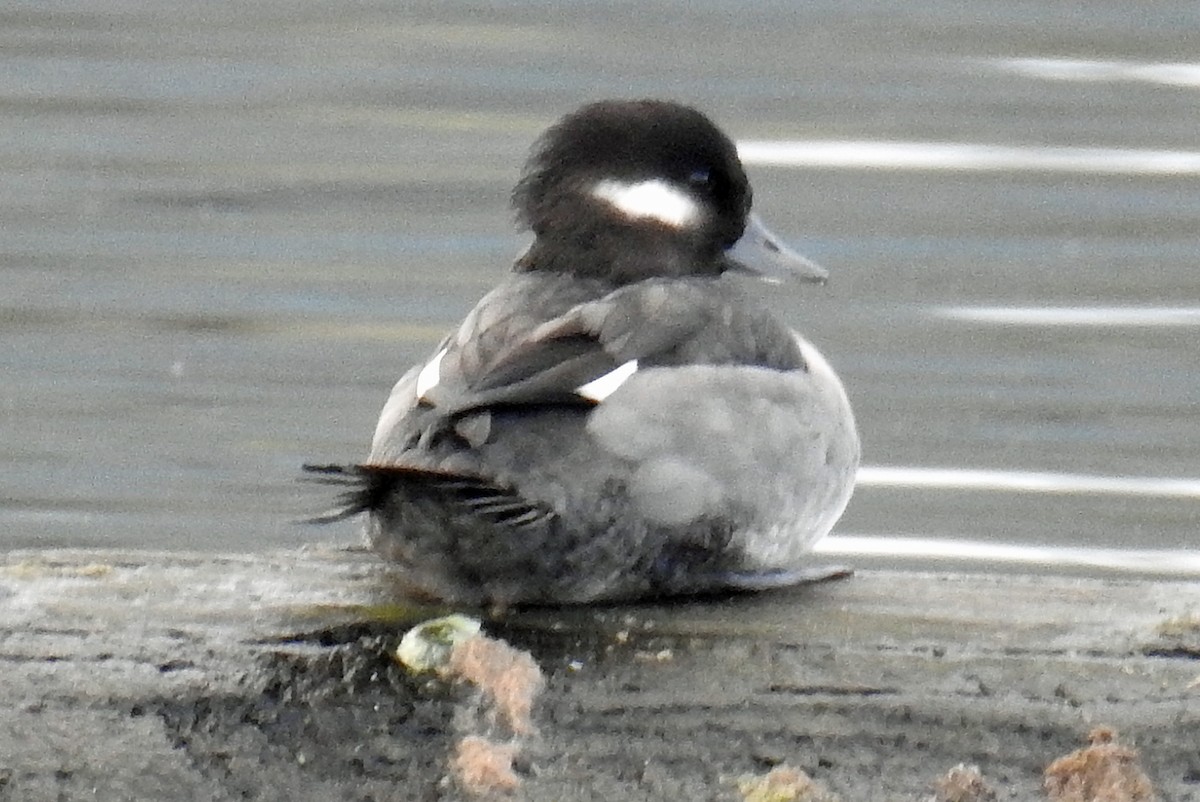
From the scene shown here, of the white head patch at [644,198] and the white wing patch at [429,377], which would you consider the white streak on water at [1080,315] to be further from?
the white wing patch at [429,377]

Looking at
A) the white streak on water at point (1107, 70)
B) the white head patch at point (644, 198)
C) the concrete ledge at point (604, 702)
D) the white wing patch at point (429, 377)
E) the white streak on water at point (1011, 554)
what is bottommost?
the white streak on water at point (1011, 554)

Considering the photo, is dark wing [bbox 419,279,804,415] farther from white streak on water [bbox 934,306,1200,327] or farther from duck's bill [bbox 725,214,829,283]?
white streak on water [bbox 934,306,1200,327]

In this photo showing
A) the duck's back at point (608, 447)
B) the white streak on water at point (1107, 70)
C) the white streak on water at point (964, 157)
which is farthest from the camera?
the white streak on water at point (1107, 70)

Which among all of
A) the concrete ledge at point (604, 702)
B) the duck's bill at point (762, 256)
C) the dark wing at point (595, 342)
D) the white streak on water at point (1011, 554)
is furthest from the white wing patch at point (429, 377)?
the white streak on water at point (1011, 554)

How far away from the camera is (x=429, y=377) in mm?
4219

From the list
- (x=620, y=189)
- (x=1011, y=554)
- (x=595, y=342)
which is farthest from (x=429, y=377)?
(x=1011, y=554)

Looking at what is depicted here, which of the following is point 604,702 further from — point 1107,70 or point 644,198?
point 1107,70

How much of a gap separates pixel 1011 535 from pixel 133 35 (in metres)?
4.60

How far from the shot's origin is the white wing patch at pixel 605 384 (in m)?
4.02

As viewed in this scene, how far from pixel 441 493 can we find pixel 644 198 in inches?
39.2

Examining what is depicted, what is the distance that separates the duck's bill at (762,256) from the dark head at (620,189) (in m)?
0.20

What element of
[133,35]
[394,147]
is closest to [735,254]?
[394,147]

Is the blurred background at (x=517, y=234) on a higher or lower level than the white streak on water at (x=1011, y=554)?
higher

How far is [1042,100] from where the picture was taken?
34.3ft
